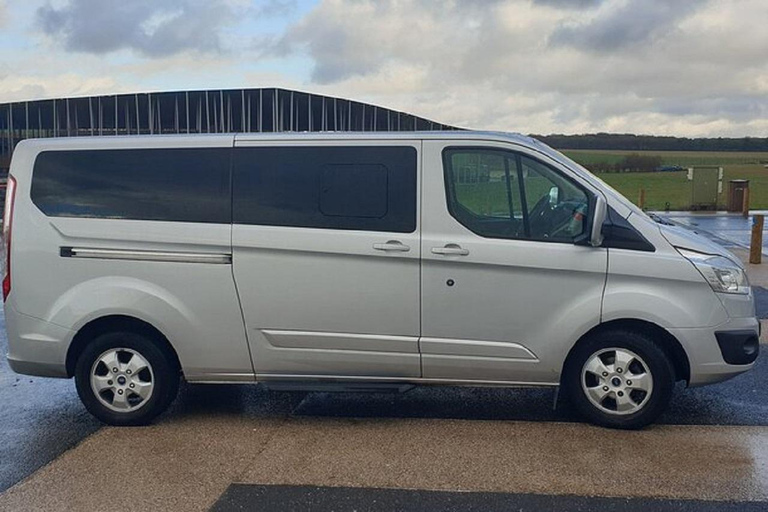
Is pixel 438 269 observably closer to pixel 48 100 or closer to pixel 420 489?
pixel 420 489

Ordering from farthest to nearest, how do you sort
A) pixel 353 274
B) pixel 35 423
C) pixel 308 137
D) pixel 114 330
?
pixel 35 423 < pixel 114 330 < pixel 308 137 < pixel 353 274

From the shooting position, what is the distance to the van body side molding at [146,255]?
4953 millimetres

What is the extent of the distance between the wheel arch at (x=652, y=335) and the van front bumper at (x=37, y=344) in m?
3.47

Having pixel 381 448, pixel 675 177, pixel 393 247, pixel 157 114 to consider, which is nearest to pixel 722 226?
pixel 393 247

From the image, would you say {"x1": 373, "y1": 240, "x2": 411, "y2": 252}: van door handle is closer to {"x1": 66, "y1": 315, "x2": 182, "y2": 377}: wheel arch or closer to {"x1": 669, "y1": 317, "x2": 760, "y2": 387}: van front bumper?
{"x1": 66, "y1": 315, "x2": 182, "y2": 377}: wheel arch

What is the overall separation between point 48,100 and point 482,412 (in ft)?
93.3

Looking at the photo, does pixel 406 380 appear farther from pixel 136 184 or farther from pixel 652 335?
pixel 136 184

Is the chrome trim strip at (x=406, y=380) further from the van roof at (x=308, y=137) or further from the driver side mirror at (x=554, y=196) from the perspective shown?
the van roof at (x=308, y=137)

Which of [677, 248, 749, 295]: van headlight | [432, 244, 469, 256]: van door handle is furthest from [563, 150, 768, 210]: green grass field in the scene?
[432, 244, 469, 256]: van door handle

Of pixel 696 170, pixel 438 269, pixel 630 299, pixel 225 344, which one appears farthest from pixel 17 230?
pixel 696 170

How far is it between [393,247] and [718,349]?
223 centimetres

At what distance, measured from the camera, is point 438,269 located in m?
4.84

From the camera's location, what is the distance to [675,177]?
164 feet

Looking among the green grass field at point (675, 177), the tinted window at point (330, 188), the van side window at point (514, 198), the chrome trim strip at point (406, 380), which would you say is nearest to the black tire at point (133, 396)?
the chrome trim strip at point (406, 380)
